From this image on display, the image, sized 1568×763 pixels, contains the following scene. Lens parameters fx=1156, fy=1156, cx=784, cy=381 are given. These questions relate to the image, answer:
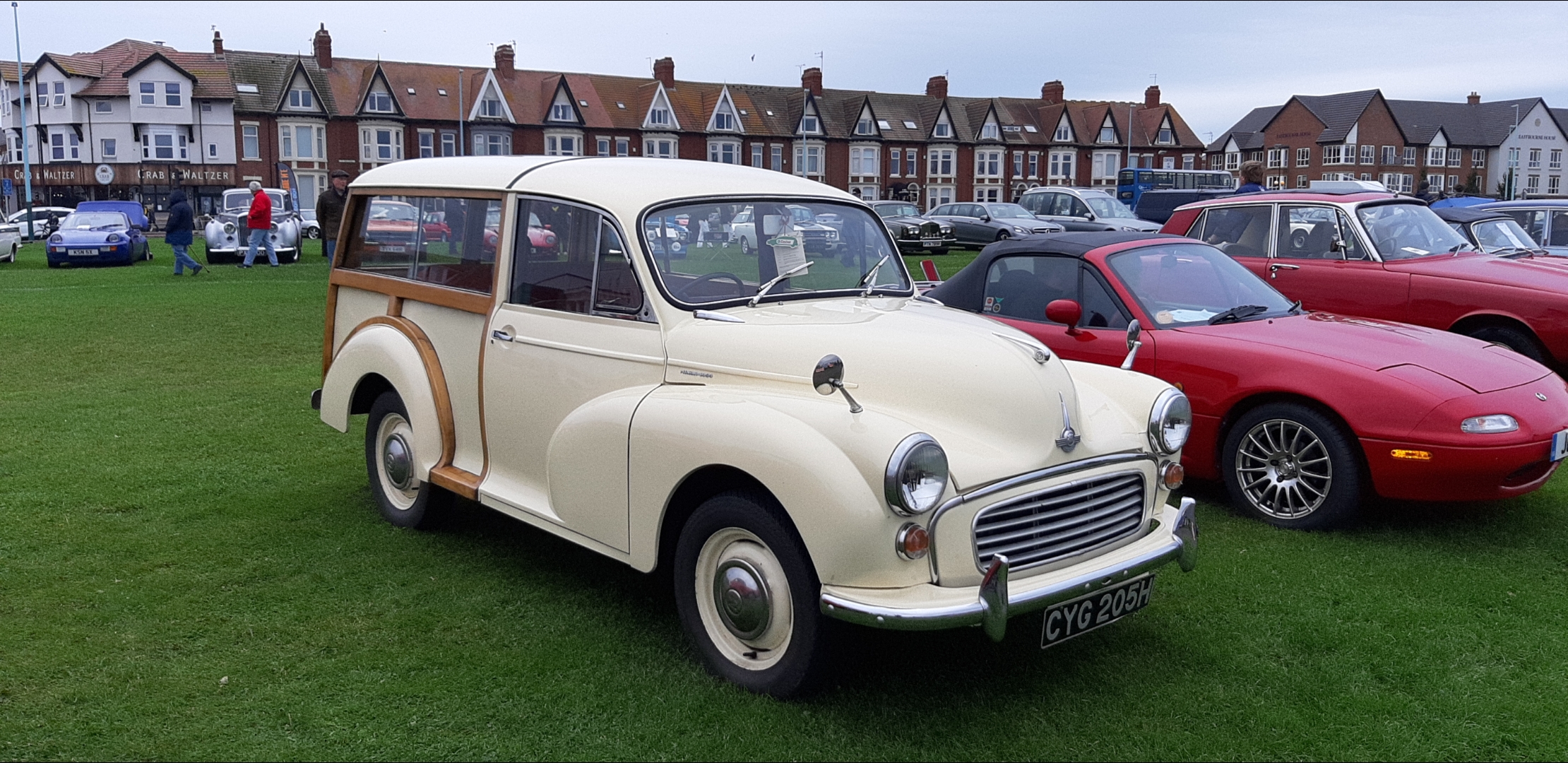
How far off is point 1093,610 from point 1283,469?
106 inches

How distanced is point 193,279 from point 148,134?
166 ft

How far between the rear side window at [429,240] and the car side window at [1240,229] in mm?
6452

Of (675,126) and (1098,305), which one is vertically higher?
(675,126)

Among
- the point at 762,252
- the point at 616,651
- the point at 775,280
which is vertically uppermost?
the point at 762,252

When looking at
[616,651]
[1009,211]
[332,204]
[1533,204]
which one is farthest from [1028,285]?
[1009,211]

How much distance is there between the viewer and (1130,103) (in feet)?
284

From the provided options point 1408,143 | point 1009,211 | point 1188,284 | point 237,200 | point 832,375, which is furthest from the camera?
point 1408,143

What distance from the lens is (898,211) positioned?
34.1 metres

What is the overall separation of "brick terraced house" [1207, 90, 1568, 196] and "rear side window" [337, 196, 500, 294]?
86.3 meters

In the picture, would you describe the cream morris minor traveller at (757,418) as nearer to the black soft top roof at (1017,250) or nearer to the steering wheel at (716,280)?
the steering wheel at (716,280)

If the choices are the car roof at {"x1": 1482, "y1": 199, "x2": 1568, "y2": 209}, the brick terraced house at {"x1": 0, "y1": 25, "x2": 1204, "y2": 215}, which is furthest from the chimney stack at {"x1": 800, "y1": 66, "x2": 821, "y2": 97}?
the car roof at {"x1": 1482, "y1": 199, "x2": 1568, "y2": 209}

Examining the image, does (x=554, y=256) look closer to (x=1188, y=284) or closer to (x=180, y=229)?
(x=1188, y=284)

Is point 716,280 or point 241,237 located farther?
point 241,237

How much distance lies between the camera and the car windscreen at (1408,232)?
30.6 feet
